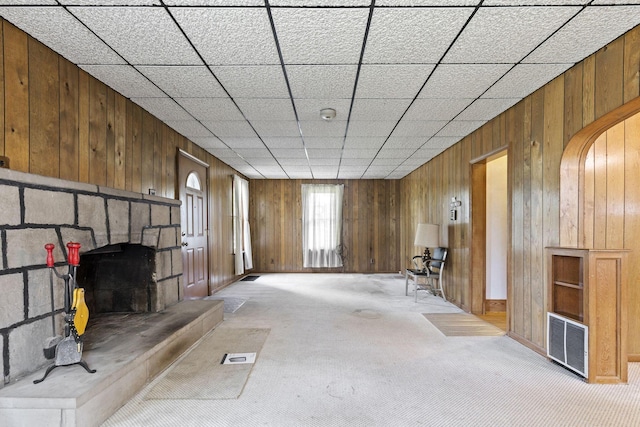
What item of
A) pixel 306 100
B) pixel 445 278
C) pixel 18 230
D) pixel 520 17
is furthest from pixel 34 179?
pixel 445 278

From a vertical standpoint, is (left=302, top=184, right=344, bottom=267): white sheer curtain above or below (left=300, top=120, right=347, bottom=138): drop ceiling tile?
below

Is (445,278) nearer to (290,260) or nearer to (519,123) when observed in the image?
(519,123)

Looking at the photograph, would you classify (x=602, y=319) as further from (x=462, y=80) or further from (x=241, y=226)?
(x=241, y=226)

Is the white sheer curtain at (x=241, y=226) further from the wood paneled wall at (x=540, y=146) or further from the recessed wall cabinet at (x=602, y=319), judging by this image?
the recessed wall cabinet at (x=602, y=319)

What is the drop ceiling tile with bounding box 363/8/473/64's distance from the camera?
1.87 metres

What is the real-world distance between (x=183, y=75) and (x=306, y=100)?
110 cm

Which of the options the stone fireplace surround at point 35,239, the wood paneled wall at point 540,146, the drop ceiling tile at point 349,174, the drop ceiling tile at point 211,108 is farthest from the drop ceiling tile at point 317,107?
the drop ceiling tile at point 349,174

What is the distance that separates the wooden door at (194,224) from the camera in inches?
176

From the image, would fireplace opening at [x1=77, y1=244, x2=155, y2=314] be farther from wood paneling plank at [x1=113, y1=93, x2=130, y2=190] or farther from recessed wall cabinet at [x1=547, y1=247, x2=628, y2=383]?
recessed wall cabinet at [x1=547, y1=247, x2=628, y2=383]

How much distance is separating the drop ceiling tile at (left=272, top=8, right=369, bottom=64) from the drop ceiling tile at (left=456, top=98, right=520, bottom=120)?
1.59 metres

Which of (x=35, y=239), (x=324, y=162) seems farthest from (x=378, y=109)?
(x=35, y=239)

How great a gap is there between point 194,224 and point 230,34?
3.29 meters

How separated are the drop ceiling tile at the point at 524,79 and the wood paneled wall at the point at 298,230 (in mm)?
5348

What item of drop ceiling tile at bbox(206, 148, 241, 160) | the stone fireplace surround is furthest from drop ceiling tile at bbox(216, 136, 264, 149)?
the stone fireplace surround
